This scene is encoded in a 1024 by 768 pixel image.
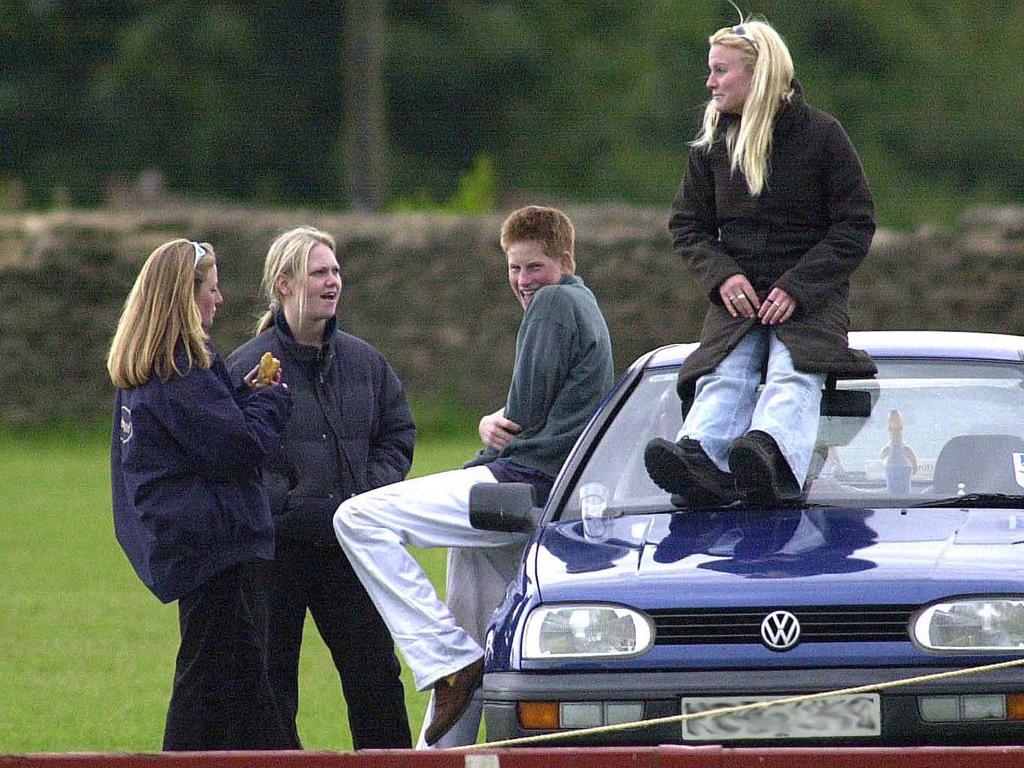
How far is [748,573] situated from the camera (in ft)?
17.1

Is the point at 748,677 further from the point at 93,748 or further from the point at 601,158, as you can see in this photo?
the point at 601,158

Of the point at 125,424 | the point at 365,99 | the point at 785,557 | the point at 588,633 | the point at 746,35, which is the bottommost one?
the point at 588,633

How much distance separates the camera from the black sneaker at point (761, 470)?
5711mm

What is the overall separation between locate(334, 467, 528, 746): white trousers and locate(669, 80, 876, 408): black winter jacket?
2.79ft

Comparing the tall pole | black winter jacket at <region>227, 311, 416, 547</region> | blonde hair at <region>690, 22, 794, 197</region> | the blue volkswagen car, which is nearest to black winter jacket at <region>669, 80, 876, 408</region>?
blonde hair at <region>690, 22, 794, 197</region>

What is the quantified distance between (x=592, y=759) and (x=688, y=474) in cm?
163

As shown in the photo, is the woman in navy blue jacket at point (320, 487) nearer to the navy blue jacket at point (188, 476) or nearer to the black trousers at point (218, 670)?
the black trousers at point (218, 670)

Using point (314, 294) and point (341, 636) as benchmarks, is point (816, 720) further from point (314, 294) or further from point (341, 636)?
point (314, 294)

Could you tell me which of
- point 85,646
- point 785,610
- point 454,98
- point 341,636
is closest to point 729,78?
point 785,610

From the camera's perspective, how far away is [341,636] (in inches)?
267

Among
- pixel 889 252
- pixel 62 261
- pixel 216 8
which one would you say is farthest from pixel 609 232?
pixel 216 8

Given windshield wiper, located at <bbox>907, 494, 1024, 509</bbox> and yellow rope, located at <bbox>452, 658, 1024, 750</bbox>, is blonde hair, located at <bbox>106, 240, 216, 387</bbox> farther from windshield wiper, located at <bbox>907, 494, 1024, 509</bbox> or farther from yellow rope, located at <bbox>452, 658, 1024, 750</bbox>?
windshield wiper, located at <bbox>907, 494, 1024, 509</bbox>

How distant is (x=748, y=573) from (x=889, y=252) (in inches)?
673

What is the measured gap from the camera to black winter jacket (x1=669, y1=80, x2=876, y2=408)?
6.10 metres
